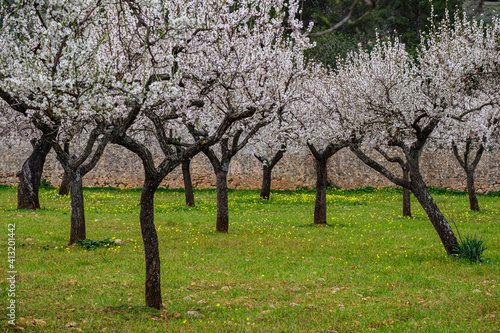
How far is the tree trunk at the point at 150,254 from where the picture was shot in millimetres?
7605

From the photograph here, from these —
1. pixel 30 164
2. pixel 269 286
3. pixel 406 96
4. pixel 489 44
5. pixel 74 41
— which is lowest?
pixel 269 286

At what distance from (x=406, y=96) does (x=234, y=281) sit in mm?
9597

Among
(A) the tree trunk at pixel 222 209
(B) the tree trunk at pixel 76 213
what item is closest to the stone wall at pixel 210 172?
(A) the tree trunk at pixel 222 209

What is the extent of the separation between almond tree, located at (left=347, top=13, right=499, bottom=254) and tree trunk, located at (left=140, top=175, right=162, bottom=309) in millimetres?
6952

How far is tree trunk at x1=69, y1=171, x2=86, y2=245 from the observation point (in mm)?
12672

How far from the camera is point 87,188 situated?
30672mm

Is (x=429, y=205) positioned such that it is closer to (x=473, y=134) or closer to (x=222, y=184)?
(x=222, y=184)

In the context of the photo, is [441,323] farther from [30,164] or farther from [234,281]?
[30,164]

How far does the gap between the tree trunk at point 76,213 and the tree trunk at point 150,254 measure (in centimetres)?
585

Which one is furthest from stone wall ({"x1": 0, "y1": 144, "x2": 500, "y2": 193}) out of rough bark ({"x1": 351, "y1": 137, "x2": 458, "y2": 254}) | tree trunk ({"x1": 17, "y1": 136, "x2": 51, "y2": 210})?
rough bark ({"x1": 351, "y1": 137, "x2": 458, "y2": 254})

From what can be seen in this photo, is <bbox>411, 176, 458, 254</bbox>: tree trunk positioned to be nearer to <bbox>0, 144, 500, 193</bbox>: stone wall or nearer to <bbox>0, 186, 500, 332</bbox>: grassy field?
<bbox>0, 186, 500, 332</bbox>: grassy field

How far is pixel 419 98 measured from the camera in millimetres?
14570

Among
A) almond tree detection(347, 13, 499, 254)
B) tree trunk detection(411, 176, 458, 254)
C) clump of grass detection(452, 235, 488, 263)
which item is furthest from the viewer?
almond tree detection(347, 13, 499, 254)

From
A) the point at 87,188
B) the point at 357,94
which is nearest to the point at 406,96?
the point at 357,94
